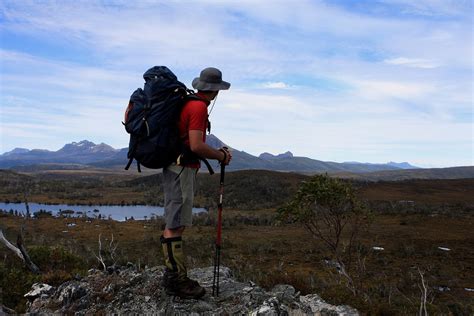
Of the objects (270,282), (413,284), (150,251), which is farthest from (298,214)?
(150,251)

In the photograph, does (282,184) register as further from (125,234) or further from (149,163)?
(149,163)

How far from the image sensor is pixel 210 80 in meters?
5.23

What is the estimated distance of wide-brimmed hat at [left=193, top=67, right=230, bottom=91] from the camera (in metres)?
5.20

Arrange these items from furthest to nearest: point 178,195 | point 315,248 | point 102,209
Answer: point 102,209
point 315,248
point 178,195

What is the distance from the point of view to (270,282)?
9.04m

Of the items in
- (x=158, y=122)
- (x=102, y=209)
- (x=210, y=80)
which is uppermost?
(x=210, y=80)

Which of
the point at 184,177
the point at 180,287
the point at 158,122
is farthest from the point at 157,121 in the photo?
the point at 180,287

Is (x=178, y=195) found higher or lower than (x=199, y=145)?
lower

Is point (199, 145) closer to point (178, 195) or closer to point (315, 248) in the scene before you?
point (178, 195)

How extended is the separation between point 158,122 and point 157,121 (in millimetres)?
17

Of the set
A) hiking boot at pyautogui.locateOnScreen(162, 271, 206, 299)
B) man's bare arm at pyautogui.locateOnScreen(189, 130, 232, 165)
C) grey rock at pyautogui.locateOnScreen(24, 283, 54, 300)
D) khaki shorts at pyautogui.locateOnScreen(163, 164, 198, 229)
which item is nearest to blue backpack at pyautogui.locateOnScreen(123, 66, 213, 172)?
khaki shorts at pyautogui.locateOnScreen(163, 164, 198, 229)

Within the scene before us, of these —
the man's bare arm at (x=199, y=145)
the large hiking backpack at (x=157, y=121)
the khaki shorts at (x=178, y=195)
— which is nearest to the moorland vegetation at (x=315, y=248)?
Result: the khaki shorts at (x=178, y=195)

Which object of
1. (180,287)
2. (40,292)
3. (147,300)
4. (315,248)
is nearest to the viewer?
(180,287)

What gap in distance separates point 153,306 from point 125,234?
23.1 m
